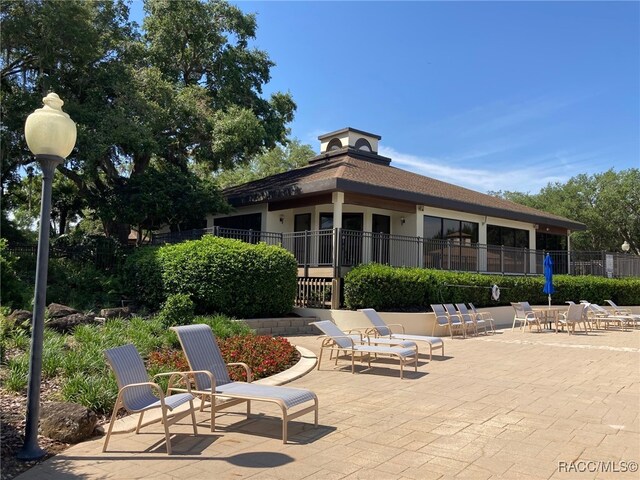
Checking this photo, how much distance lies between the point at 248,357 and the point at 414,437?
3.69m

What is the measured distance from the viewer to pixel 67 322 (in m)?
9.02

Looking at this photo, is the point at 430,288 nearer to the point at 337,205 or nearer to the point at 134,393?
the point at 337,205

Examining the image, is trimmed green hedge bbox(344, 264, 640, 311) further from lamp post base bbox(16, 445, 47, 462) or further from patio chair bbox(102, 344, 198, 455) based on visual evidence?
lamp post base bbox(16, 445, 47, 462)

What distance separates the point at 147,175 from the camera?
1809cm

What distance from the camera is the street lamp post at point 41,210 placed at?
4574 mm

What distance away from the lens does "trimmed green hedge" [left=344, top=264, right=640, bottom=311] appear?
1418 cm

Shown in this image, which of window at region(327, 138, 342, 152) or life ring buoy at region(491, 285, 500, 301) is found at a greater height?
window at region(327, 138, 342, 152)

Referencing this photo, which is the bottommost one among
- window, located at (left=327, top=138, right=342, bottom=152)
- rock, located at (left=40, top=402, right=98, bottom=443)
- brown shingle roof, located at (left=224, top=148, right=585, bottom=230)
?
rock, located at (left=40, top=402, right=98, bottom=443)

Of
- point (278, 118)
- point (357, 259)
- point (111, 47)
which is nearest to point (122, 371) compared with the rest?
point (357, 259)

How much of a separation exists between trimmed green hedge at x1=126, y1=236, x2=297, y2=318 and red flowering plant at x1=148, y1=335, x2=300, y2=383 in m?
2.88

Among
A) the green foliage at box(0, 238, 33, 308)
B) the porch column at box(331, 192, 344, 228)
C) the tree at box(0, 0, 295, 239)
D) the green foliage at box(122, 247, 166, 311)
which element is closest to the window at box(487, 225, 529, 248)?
the porch column at box(331, 192, 344, 228)

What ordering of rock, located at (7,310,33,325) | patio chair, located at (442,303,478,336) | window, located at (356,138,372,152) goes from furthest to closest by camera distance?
window, located at (356,138,372,152), patio chair, located at (442,303,478,336), rock, located at (7,310,33,325)

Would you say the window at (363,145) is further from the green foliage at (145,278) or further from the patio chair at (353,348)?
the patio chair at (353,348)

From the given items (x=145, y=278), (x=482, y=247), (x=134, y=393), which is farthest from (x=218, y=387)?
(x=482, y=247)
